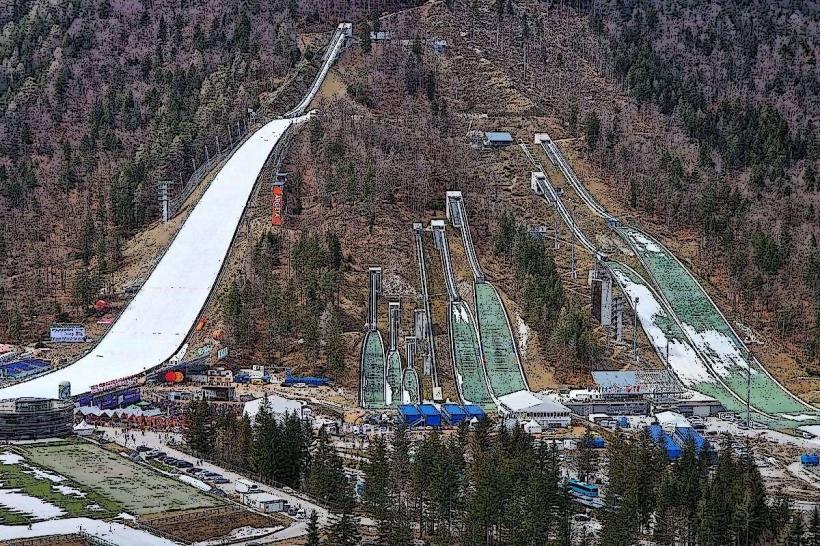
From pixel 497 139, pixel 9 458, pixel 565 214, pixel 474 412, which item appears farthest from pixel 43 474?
pixel 497 139

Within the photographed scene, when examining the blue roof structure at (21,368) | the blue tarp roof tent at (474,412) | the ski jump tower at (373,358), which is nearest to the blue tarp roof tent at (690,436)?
the blue tarp roof tent at (474,412)

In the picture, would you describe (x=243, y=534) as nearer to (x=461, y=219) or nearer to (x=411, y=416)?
(x=411, y=416)

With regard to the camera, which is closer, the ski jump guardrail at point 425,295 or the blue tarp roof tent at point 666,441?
the blue tarp roof tent at point 666,441

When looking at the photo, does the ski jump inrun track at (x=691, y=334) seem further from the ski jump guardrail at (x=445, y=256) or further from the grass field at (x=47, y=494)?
the grass field at (x=47, y=494)

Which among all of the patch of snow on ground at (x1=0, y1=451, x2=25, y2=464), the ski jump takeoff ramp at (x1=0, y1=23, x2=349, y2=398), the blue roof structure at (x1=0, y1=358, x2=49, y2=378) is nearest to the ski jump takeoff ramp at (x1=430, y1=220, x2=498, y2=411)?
the ski jump takeoff ramp at (x1=0, y1=23, x2=349, y2=398)

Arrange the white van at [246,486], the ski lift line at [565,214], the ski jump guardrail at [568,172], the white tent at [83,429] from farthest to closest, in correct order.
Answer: the ski jump guardrail at [568,172] < the ski lift line at [565,214] < the white tent at [83,429] < the white van at [246,486]

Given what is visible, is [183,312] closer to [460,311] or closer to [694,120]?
[460,311]
